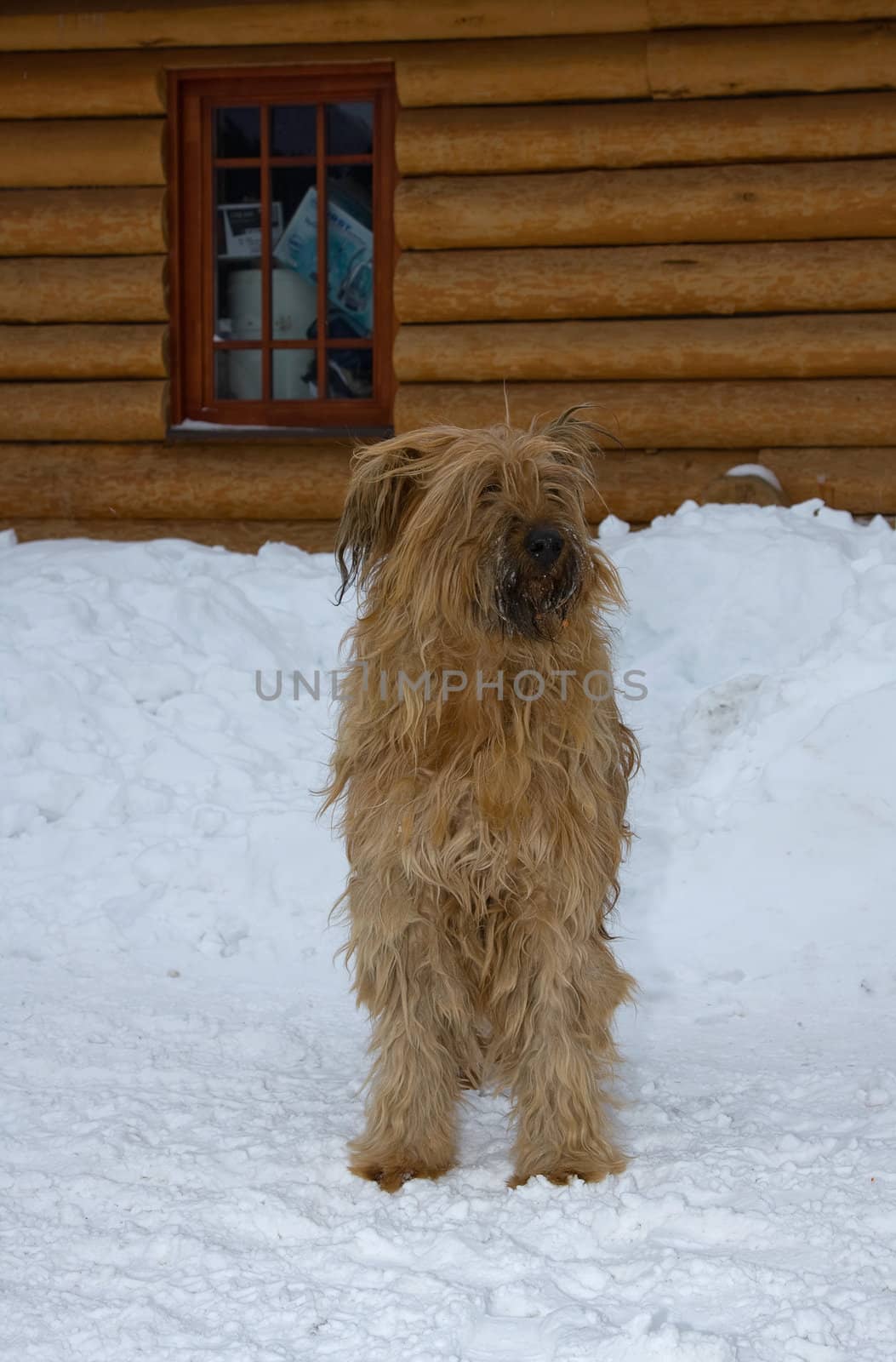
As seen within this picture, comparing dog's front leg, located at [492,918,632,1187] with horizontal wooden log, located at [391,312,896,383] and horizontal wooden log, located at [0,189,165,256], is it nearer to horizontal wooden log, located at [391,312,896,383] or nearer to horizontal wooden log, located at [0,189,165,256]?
horizontal wooden log, located at [391,312,896,383]

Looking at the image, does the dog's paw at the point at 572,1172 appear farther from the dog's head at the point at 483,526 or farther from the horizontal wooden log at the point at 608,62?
the horizontal wooden log at the point at 608,62

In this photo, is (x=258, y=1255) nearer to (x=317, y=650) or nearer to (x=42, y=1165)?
(x=42, y=1165)

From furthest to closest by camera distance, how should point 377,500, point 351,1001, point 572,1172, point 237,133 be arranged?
point 237,133 < point 351,1001 < point 572,1172 < point 377,500

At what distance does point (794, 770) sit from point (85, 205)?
467cm

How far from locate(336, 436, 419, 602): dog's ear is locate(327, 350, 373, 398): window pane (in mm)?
4502

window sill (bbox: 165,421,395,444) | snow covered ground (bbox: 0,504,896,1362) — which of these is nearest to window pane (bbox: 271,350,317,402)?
window sill (bbox: 165,421,395,444)

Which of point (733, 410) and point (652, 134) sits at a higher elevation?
point (652, 134)

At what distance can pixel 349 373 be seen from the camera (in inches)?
291

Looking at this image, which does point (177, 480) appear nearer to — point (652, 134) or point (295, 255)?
point (295, 255)

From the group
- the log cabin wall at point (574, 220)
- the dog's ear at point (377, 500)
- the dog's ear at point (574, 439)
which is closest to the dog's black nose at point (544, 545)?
the dog's ear at point (574, 439)

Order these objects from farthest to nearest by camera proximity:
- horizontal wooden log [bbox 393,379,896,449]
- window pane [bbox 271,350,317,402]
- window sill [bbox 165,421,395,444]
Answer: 1. window pane [bbox 271,350,317,402]
2. window sill [bbox 165,421,395,444]
3. horizontal wooden log [bbox 393,379,896,449]

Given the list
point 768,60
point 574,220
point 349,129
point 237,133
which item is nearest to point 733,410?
point 574,220

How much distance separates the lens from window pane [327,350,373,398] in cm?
738

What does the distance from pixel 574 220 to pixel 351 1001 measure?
4.09 metres
